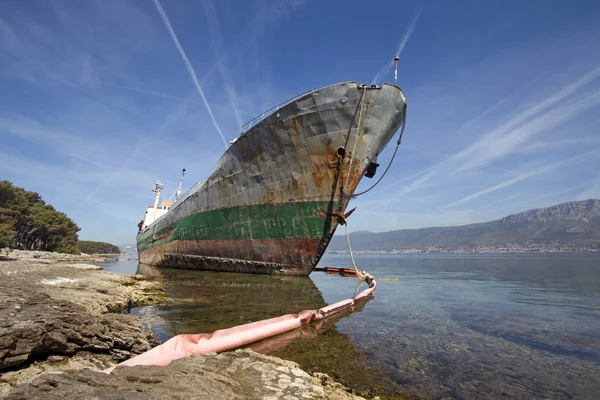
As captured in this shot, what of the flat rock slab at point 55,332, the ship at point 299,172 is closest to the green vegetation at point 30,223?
the ship at point 299,172

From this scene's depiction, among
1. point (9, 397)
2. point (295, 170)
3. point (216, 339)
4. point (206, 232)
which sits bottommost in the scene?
point (216, 339)

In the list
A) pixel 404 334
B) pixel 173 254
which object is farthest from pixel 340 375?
pixel 173 254

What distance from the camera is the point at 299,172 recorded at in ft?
45.2

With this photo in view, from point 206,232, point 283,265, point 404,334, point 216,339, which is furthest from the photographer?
point 206,232

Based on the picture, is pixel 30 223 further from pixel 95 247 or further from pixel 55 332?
pixel 95 247

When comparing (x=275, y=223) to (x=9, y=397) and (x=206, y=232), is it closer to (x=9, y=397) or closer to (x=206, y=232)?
(x=206, y=232)

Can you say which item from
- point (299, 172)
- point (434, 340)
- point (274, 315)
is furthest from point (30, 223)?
point (434, 340)

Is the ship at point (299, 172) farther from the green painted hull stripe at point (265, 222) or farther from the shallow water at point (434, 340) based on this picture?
the shallow water at point (434, 340)

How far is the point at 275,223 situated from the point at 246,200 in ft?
7.47

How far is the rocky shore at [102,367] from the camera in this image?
1.81m

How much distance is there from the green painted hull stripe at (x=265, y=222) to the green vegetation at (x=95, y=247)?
94.0 meters

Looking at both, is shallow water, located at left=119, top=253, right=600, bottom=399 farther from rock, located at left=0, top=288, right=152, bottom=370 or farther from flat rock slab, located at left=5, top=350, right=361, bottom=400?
rock, located at left=0, top=288, right=152, bottom=370

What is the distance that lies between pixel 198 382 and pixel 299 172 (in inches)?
468

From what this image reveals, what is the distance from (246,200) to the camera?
15445 millimetres
